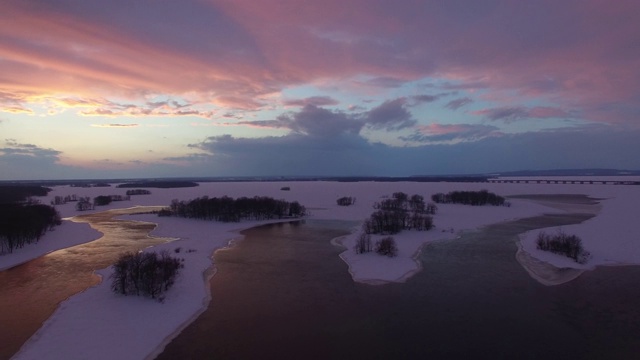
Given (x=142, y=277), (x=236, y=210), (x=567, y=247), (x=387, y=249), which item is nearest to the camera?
(x=142, y=277)

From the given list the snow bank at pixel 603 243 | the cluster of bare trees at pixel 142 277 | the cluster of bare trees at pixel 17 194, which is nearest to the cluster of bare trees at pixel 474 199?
the snow bank at pixel 603 243

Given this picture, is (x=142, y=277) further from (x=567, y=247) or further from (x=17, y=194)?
(x=17, y=194)

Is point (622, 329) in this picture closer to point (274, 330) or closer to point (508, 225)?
point (274, 330)

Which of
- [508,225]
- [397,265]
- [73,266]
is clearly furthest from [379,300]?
[508,225]

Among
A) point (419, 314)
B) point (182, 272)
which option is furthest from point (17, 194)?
point (419, 314)

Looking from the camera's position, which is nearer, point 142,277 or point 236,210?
point 142,277
